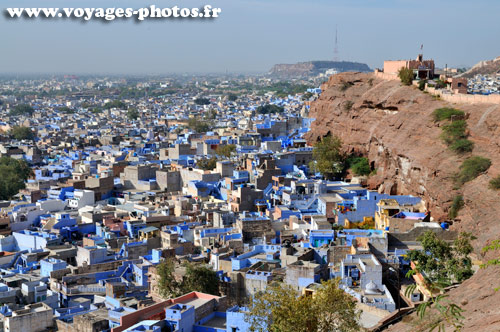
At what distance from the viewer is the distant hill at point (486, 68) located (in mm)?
62750

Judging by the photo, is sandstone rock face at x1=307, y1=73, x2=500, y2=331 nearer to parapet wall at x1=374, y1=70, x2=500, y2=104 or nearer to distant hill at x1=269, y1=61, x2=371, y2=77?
parapet wall at x1=374, y1=70, x2=500, y2=104

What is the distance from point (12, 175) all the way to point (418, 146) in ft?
53.1

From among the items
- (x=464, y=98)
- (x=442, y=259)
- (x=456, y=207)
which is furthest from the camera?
(x=464, y=98)

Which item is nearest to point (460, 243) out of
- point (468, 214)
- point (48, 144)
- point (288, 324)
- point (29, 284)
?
point (468, 214)

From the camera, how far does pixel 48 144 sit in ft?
124

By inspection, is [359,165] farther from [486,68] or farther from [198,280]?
[486,68]

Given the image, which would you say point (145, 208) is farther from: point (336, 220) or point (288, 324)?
point (288, 324)

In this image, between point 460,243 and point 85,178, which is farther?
point 85,178

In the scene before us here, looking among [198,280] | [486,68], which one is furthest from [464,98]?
[486,68]

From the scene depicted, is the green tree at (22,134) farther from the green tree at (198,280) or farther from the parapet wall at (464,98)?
the green tree at (198,280)

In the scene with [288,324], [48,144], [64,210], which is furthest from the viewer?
[48,144]

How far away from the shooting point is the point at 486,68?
211 ft

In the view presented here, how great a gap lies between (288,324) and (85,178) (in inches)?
657

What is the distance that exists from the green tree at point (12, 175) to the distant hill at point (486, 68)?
45643 millimetres
